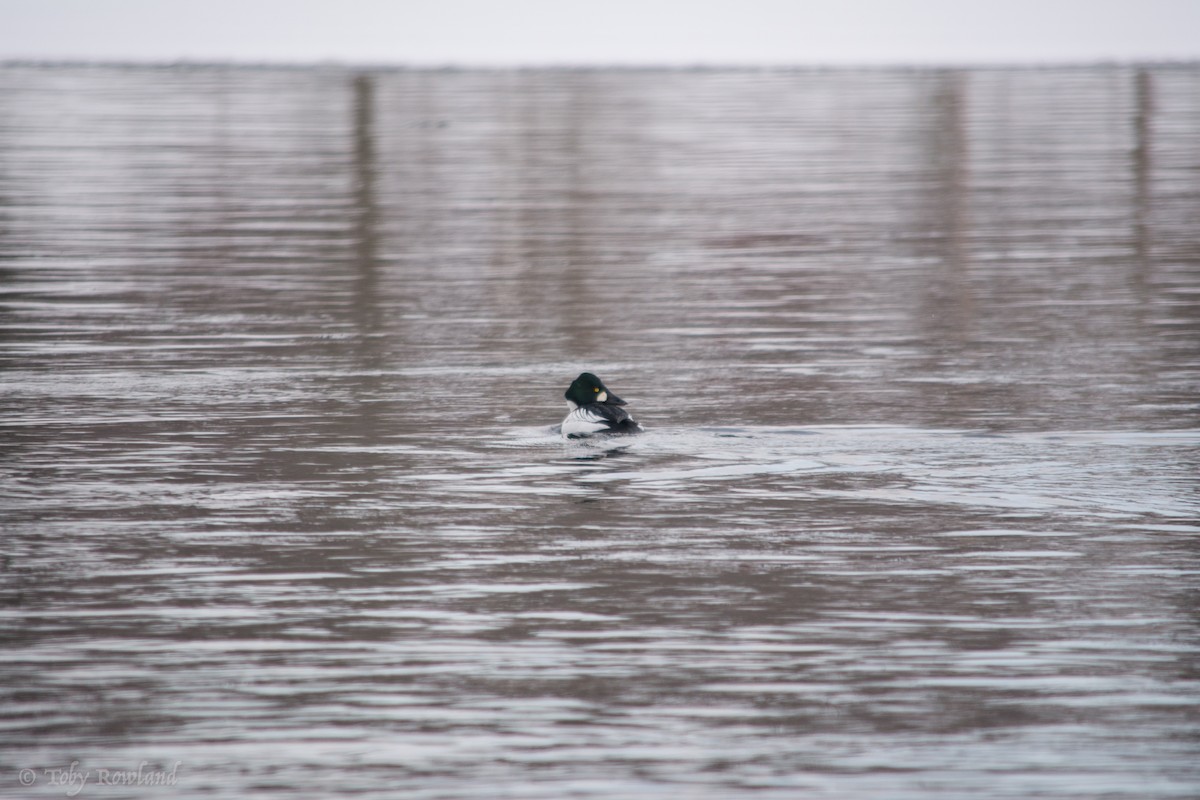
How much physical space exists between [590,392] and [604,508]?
2.05 metres

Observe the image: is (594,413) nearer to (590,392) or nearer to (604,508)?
(590,392)

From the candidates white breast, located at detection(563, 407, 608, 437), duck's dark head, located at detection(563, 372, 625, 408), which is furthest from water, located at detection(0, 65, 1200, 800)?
duck's dark head, located at detection(563, 372, 625, 408)

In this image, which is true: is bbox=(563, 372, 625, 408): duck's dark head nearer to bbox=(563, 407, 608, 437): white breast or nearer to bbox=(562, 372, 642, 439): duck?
bbox=(562, 372, 642, 439): duck

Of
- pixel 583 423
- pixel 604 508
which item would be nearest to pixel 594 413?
pixel 583 423

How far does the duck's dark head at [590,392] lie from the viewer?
1320 cm

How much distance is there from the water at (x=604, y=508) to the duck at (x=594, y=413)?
165 mm

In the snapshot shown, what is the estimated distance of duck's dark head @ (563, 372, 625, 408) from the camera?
13.2 meters

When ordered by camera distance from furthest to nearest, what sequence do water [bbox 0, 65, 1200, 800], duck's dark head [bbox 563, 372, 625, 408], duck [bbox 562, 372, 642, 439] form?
duck's dark head [bbox 563, 372, 625, 408] → duck [bbox 562, 372, 642, 439] → water [bbox 0, 65, 1200, 800]

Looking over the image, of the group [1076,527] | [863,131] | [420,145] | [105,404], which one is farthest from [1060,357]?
[863,131]

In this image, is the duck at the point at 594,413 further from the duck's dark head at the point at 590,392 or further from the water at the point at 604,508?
the water at the point at 604,508

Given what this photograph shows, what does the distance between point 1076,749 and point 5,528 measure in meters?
6.39

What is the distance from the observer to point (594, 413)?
43.0 feet

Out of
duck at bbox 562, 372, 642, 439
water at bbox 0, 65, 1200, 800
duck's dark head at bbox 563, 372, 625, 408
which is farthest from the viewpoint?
duck's dark head at bbox 563, 372, 625, 408

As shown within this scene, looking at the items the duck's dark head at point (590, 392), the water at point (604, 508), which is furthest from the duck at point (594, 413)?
the water at point (604, 508)
